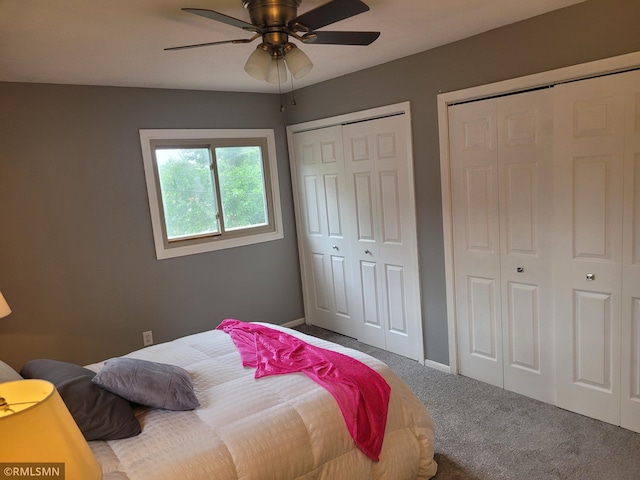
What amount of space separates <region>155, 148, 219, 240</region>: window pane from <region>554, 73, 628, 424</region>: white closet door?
9.17 ft

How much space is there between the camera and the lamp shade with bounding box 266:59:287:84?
6.70ft

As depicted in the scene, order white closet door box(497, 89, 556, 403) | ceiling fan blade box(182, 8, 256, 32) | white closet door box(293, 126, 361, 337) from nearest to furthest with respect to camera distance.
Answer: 1. ceiling fan blade box(182, 8, 256, 32)
2. white closet door box(497, 89, 556, 403)
3. white closet door box(293, 126, 361, 337)

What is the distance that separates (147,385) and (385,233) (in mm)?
2320

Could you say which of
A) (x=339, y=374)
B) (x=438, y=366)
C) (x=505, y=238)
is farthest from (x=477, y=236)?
(x=339, y=374)

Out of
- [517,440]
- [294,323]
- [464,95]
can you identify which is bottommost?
[517,440]

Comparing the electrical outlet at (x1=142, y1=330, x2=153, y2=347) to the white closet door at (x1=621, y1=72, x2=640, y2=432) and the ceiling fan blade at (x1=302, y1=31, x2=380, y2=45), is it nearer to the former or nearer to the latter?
the ceiling fan blade at (x1=302, y1=31, x2=380, y2=45)

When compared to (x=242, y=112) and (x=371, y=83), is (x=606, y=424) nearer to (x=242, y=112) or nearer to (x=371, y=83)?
(x=371, y=83)

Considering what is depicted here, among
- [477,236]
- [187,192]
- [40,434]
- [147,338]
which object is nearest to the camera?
[40,434]

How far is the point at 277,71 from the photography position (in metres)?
2.07

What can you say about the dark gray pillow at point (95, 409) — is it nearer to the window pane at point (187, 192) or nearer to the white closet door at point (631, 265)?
the window pane at point (187, 192)

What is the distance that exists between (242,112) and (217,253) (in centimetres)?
132

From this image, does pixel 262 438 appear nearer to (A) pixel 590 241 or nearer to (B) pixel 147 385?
(B) pixel 147 385

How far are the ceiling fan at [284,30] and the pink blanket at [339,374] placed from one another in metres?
1.39

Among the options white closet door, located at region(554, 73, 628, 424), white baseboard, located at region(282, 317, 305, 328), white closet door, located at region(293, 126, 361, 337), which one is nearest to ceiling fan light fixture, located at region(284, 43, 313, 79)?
white closet door, located at region(554, 73, 628, 424)
